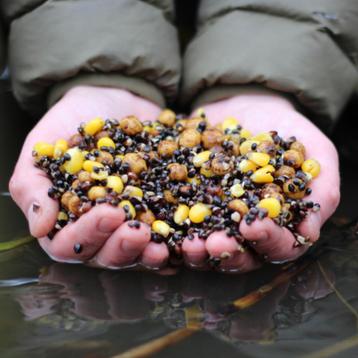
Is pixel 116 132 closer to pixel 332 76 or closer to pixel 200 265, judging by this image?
pixel 200 265

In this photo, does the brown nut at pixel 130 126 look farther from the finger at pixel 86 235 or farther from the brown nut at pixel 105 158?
the finger at pixel 86 235

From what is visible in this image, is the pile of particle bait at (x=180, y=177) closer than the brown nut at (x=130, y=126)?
Yes

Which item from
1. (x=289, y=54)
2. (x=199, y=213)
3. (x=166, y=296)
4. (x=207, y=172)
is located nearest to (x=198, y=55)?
(x=289, y=54)

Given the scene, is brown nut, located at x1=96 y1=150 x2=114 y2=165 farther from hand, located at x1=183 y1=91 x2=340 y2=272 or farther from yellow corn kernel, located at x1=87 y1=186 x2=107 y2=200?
hand, located at x1=183 y1=91 x2=340 y2=272

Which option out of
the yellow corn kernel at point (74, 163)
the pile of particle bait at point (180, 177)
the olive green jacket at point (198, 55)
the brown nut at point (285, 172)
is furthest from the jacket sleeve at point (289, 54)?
the yellow corn kernel at point (74, 163)

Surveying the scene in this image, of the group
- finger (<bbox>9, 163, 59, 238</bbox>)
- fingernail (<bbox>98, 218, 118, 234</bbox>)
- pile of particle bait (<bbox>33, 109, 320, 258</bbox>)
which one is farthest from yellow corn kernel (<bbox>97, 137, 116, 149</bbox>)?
fingernail (<bbox>98, 218, 118, 234</bbox>)
